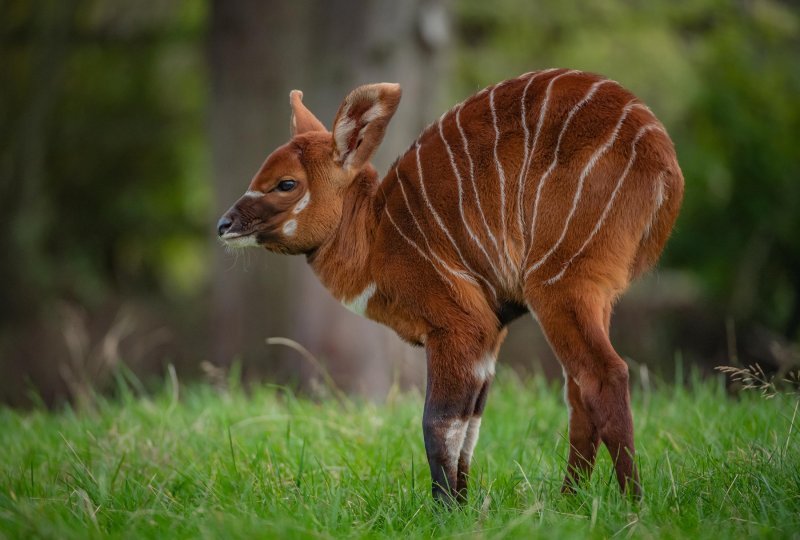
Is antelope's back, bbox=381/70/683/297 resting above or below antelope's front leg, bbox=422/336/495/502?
above

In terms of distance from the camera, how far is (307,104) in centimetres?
959

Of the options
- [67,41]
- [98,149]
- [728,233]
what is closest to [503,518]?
[728,233]

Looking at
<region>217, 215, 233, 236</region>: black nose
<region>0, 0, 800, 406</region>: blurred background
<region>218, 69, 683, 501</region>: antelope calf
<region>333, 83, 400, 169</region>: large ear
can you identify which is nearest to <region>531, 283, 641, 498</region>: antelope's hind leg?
<region>218, 69, 683, 501</region>: antelope calf

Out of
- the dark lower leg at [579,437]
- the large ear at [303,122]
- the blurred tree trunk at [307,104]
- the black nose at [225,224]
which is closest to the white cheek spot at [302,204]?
the black nose at [225,224]

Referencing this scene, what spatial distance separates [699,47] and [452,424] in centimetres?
1096

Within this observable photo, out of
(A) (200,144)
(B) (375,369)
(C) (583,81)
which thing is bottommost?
(B) (375,369)

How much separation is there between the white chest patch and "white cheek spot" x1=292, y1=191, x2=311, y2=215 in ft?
1.48

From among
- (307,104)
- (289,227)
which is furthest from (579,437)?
(307,104)

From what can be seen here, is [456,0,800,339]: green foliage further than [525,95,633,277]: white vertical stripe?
Yes

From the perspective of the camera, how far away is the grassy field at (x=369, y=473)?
3.65 metres

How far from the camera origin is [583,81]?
423 cm

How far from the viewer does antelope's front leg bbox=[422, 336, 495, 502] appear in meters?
4.09

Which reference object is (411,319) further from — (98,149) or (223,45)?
(98,149)

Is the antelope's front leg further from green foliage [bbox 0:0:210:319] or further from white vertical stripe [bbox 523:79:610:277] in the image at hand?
green foliage [bbox 0:0:210:319]
